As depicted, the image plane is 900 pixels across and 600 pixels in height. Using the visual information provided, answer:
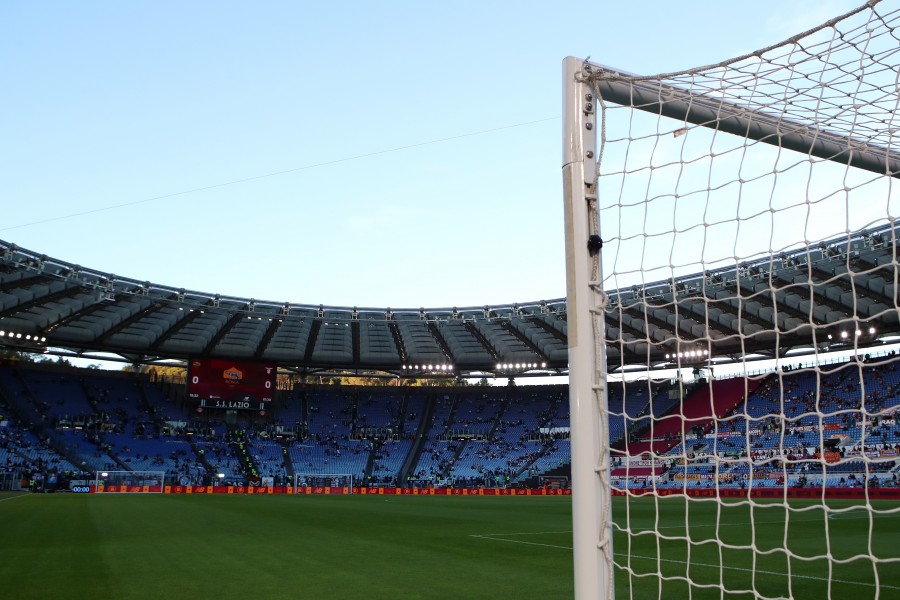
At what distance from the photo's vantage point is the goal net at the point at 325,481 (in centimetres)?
4350

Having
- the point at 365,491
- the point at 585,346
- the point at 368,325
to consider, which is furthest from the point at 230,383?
the point at 585,346

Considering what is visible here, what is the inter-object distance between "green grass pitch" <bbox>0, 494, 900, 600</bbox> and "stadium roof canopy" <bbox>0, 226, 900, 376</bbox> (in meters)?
14.8

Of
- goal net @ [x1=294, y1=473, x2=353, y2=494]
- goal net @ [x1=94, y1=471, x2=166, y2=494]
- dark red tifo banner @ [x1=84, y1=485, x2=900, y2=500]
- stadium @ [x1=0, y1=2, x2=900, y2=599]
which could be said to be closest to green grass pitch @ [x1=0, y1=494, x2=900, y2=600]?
stadium @ [x1=0, y1=2, x2=900, y2=599]

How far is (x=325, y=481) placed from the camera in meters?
44.1

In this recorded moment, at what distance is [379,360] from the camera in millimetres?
45219

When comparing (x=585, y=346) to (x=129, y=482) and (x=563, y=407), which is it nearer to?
(x=129, y=482)

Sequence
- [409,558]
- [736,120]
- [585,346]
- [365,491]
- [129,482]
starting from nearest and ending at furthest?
[585,346] < [736,120] < [409,558] < [129,482] < [365,491]

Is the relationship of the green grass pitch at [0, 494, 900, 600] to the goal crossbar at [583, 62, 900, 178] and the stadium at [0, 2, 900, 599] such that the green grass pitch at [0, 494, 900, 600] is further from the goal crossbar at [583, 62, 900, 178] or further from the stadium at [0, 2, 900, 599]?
the goal crossbar at [583, 62, 900, 178]

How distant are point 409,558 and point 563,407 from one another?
140ft

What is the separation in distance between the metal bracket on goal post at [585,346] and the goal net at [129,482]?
128 feet

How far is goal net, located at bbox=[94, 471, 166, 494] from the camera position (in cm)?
3709

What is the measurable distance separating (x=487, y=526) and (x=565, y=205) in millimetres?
14157

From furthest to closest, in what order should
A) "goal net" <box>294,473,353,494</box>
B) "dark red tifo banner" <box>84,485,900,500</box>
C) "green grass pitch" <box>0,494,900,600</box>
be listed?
"goal net" <box>294,473,353,494</box> → "dark red tifo banner" <box>84,485,900,500</box> → "green grass pitch" <box>0,494,900,600</box>

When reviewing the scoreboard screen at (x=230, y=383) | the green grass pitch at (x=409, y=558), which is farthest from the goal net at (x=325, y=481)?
the green grass pitch at (x=409, y=558)
